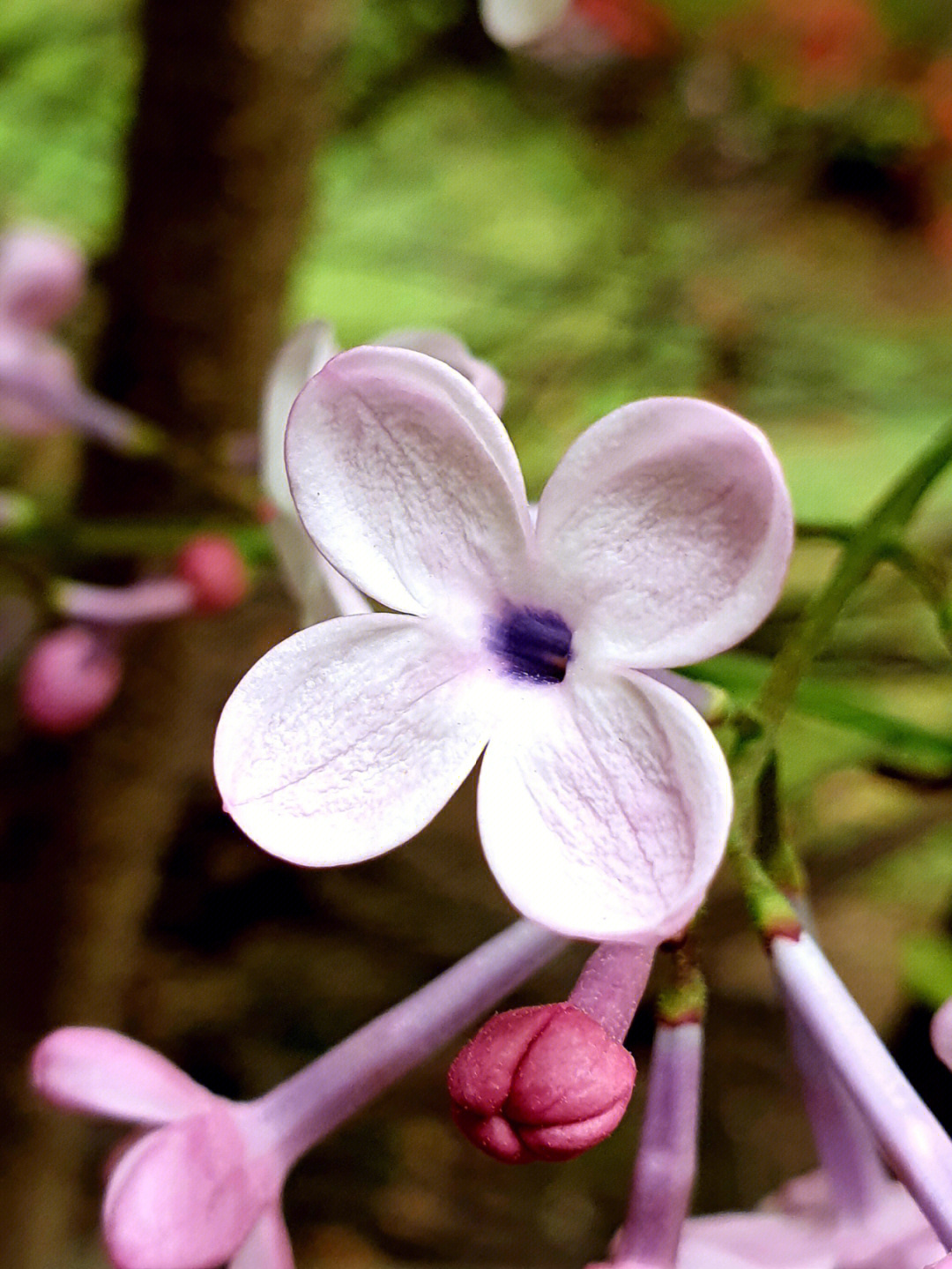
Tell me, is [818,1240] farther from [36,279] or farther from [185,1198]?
[36,279]

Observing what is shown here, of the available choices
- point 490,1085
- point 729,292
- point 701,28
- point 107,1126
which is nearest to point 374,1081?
point 490,1085

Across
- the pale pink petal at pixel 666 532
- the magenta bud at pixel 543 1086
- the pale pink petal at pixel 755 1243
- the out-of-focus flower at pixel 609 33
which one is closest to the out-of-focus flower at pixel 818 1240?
the pale pink petal at pixel 755 1243

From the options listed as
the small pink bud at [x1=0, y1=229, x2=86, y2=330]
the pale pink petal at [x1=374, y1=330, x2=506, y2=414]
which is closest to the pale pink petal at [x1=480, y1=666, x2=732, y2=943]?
the pale pink petal at [x1=374, y1=330, x2=506, y2=414]

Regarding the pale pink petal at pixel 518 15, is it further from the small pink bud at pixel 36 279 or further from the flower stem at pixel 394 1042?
the small pink bud at pixel 36 279

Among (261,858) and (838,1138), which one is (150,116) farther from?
(261,858)

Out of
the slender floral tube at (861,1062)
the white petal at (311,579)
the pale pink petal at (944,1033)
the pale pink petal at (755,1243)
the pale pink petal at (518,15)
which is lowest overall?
the pale pink petal at (755,1243)

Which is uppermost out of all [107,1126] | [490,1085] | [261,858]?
[490,1085]
